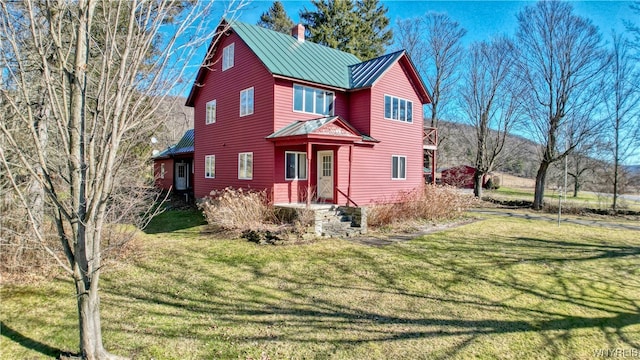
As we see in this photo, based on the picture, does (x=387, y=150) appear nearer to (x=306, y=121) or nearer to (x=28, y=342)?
(x=306, y=121)

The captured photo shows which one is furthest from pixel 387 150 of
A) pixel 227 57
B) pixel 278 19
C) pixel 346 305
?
pixel 278 19

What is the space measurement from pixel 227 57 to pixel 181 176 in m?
11.3

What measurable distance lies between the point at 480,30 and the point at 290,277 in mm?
25423

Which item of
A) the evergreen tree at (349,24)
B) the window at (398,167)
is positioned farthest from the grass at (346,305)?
the evergreen tree at (349,24)

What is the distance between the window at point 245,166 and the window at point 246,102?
1.88 metres

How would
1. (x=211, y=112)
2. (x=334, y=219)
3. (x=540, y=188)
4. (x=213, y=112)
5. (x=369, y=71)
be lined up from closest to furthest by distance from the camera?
(x=334, y=219) < (x=369, y=71) < (x=213, y=112) < (x=211, y=112) < (x=540, y=188)

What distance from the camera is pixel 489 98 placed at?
2423cm

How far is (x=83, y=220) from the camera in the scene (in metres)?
3.21

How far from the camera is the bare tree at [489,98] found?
2341 cm

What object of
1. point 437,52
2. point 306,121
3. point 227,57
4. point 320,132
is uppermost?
point 437,52

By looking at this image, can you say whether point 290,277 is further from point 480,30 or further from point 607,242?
point 480,30

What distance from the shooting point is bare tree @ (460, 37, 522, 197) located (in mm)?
23406

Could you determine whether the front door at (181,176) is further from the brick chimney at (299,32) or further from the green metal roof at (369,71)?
the green metal roof at (369,71)

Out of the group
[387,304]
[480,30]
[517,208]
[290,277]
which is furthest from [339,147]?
[480,30]
